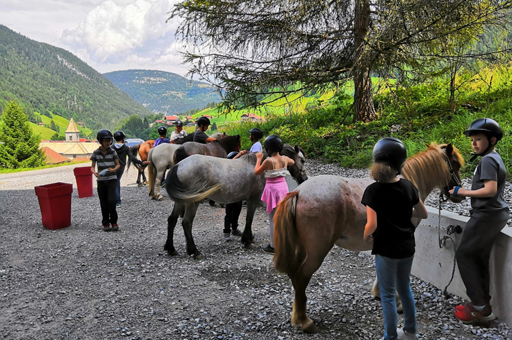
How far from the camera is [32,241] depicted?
6066mm

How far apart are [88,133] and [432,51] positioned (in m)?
172

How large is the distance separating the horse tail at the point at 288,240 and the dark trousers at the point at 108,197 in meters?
4.19

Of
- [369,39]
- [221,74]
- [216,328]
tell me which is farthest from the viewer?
[221,74]

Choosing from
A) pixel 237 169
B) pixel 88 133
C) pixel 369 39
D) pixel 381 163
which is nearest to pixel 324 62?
pixel 369 39

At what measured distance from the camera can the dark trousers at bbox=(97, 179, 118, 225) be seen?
20.5 feet

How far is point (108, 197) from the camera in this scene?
632cm

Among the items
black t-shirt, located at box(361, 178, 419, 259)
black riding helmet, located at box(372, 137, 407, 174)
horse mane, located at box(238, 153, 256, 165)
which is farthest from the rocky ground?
black riding helmet, located at box(372, 137, 407, 174)

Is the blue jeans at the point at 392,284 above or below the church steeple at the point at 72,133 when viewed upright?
below

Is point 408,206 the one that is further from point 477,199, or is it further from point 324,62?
point 324,62

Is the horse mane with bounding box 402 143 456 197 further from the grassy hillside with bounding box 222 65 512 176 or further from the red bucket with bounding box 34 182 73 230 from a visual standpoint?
the red bucket with bounding box 34 182 73 230

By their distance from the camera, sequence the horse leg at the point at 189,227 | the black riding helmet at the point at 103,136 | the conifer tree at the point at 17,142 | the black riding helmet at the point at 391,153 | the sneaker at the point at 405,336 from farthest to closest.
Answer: the conifer tree at the point at 17,142 → the black riding helmet at the point at 103,136 → the horse leg at the point at 189,227 → the sneaker at the point at 405,336 → the black riding helmet at the point at 391,153

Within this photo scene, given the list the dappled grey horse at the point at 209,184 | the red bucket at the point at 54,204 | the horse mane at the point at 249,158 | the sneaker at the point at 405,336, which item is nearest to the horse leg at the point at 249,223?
the dappled grey horse at the point at 209,184

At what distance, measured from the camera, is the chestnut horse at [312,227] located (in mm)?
3039

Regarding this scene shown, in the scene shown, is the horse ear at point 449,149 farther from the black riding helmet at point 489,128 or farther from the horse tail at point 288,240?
the horse tail at point 288,240
